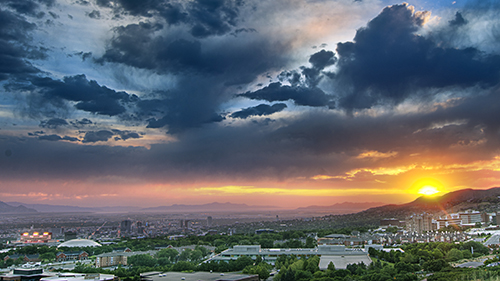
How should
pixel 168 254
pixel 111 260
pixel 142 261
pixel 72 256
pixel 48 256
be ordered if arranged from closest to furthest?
1. pixel 142 261
2. pixel 111 260
3. pixel 168 254
4. pixel 48 256
5. pixel 72 256

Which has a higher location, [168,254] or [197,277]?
[197,277]

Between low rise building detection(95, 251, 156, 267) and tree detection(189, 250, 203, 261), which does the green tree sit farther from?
low rise building detection(95, 251, 156, 267)

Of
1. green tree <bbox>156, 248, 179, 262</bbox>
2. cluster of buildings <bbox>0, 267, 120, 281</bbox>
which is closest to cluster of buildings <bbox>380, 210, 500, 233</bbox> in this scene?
green tree <bbox>156, 248, 179, 262</bbox>

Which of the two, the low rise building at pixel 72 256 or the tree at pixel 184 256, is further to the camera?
the low rise building at pixel 72 256

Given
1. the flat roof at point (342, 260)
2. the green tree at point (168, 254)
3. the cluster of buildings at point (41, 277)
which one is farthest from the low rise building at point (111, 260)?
Result: the flat roof at point (342, 260)

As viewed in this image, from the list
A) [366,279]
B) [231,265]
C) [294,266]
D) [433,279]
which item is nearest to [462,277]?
[433,279]

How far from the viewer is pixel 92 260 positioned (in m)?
68.6

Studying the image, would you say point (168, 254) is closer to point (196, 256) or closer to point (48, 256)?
point (196, 256)

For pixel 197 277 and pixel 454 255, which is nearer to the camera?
pixel 197 277

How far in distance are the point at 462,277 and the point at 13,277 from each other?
38.1 meters

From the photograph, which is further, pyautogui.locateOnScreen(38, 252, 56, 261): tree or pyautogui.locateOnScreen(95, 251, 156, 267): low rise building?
pyautogui.locateOnScreen(38, 252, 56, 261): tree

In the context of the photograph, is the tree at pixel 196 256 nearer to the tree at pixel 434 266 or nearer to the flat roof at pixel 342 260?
the flat roof at pixel 342 260

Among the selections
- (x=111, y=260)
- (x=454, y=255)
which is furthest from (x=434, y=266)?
(x=111, y=260)

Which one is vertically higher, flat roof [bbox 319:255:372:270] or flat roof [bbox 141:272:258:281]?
flat roof [bbox 141:272:258:281]
